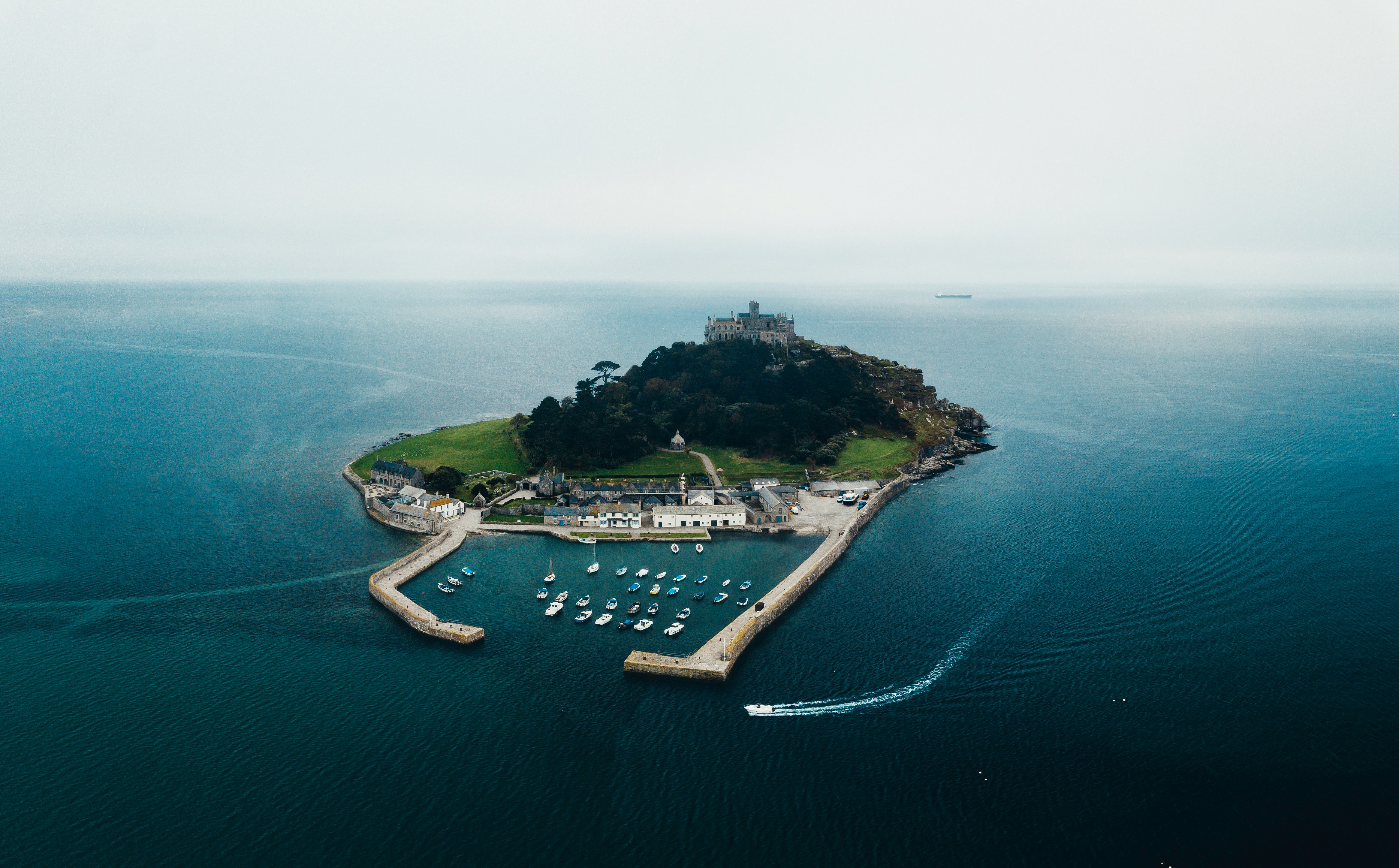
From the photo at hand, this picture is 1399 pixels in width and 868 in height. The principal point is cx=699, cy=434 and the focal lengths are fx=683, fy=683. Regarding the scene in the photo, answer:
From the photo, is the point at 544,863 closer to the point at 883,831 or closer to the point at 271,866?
the point at 271,866

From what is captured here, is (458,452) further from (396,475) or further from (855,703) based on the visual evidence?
(855,703)

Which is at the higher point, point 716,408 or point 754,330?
point 754,330

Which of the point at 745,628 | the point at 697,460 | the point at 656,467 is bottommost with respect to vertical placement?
the point at 745,628

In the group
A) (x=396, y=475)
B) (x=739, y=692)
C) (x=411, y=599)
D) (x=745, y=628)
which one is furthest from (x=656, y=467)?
(x=739, y=692)

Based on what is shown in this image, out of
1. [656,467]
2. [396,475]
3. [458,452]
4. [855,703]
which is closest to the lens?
[855,703]

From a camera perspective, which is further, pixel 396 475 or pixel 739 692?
pixel 396 475

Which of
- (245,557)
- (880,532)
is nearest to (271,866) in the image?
(245,557)

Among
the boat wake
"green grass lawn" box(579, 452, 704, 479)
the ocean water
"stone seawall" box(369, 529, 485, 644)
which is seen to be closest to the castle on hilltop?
"green grass lawn" box(579, 452, 704, 479)

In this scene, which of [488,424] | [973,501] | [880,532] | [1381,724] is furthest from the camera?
[488,424]
